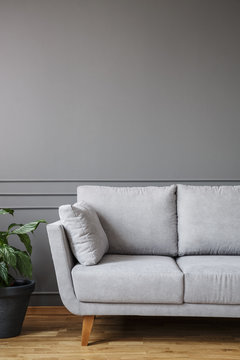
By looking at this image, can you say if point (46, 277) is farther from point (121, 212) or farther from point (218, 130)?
point (218, 130)

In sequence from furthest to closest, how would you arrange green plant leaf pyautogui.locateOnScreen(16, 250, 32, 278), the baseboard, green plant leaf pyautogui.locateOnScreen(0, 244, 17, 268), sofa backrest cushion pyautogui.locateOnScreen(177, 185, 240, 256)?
the baseboard, sofa backrest cushion pyautogui.locateOnScreen(177, 185, 240, 256), green plant leaf pyautogui.locateOnScreen(16, 250, 32, 278), green plant leaf pyautogui.locateOnScreen(0, 244, 17, 268)

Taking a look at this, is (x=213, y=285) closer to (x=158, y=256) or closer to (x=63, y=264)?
(x=158, y=256)

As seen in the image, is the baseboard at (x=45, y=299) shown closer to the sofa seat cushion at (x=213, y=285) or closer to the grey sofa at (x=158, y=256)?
the grey sofa at (x=158, y=256)

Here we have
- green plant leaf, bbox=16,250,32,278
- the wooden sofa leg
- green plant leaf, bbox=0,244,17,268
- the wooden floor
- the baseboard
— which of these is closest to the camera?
the wooden floor

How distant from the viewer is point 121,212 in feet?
9.39

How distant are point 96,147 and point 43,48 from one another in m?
0.82

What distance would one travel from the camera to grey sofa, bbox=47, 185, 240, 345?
7.57ft

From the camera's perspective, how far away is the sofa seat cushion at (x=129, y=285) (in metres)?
2.30

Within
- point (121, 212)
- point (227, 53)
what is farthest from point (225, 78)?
point (121, 212)

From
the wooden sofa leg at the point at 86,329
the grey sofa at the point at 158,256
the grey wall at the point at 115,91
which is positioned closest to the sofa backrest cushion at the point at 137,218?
the grey sofa at the point at 158,256

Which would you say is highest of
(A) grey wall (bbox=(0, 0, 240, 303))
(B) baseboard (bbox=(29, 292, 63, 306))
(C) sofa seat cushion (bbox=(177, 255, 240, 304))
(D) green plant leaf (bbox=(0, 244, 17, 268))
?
(A) grey wall (bbox=(0, 0, 240, 303))

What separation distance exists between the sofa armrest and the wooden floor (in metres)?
0.23

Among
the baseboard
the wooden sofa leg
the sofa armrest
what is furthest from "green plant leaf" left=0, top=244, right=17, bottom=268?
the baseboard

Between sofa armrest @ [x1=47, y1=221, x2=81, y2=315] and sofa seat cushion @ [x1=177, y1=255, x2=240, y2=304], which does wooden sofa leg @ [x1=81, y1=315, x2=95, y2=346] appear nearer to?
sofa armrest @ [x1=47, y1=221, x2=81, y2=315]
